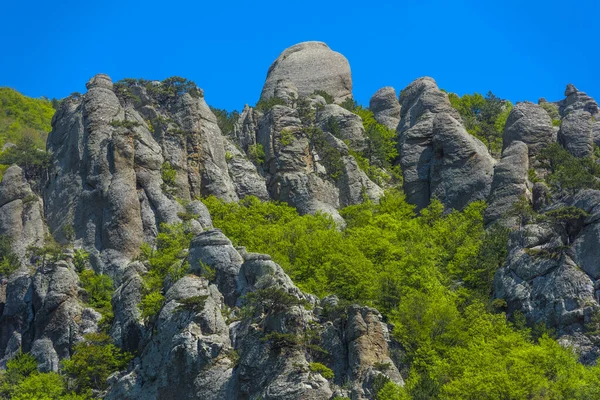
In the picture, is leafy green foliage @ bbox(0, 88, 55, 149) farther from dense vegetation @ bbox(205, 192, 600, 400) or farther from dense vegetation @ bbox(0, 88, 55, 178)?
dense vegetation @ bbox(205, 192, 600, 400)

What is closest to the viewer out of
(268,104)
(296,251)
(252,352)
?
(252,352)

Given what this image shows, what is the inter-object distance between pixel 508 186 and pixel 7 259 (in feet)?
124

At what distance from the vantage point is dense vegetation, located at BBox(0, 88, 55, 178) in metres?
83.0

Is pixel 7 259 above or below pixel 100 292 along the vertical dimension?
above

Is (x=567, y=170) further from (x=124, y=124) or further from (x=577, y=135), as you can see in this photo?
(x=124, y=124)

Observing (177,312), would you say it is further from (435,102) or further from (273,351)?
(435,102)

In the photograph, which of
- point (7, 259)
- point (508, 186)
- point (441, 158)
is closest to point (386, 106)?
point (441, 158)

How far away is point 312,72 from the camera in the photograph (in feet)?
375

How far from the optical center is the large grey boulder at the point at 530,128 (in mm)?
85188

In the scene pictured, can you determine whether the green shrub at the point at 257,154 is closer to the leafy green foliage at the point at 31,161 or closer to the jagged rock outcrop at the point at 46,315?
the leafy green foliage at the point at 31,161

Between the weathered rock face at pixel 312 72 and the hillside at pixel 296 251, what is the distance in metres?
6.33

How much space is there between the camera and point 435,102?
→ 318 feet

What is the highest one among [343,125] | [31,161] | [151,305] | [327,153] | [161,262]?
[343,125]

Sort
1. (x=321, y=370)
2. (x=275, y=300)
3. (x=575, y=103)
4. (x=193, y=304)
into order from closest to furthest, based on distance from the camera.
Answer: (x=321, y=370), (x=275, y=300), (x=193, y=304), (x=575, y=103)
